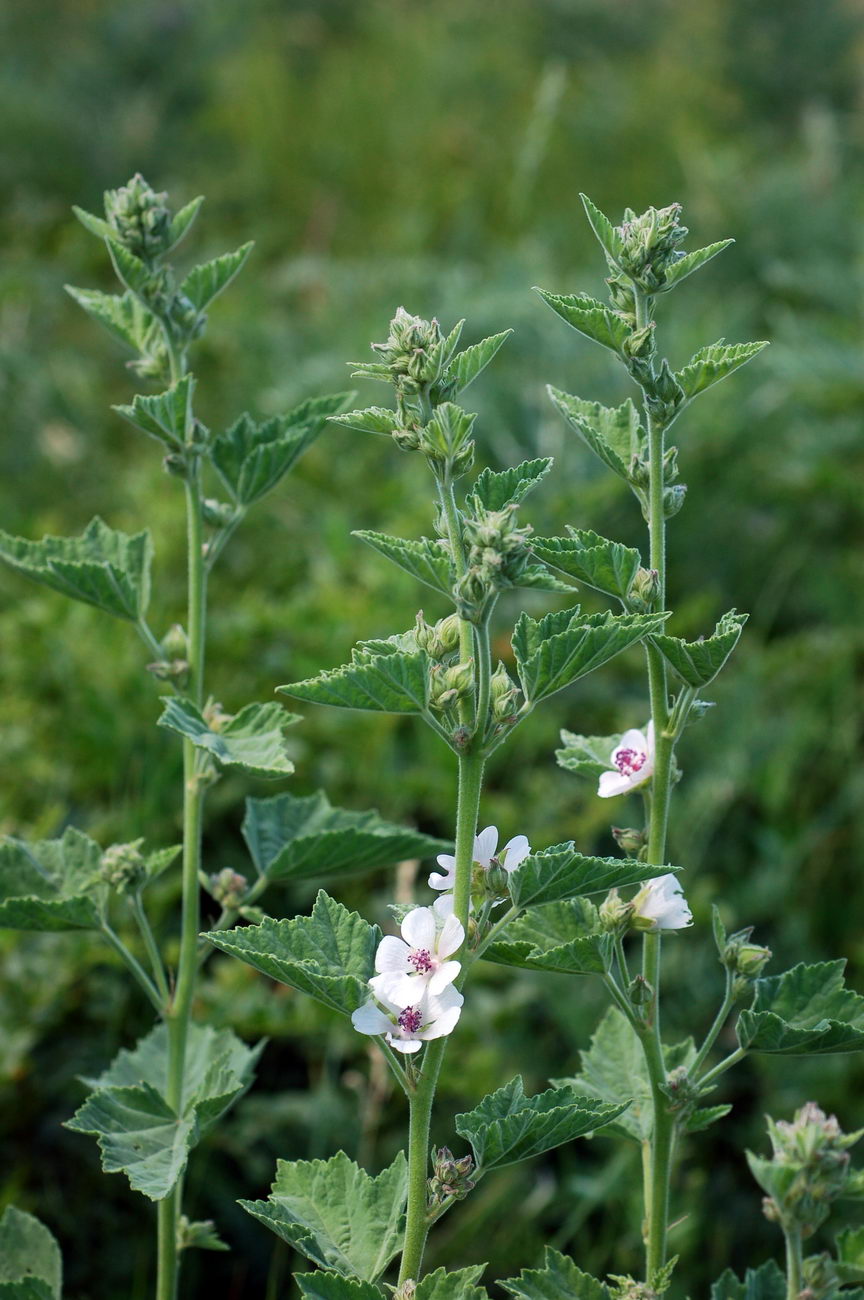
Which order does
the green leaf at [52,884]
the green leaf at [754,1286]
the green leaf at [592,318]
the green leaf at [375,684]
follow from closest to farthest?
1. the green leaf at [375,684]
2. the green leaf at [592,318]
3. the green leaf at [754,1286]
4. the green leaf at [52,884]

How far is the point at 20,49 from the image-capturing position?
6328 mm

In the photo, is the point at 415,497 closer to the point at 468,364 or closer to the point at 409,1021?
the point at 468,364

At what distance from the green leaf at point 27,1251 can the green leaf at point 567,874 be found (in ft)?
2.27

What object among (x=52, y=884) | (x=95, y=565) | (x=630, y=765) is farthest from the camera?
(x=52, y=884)

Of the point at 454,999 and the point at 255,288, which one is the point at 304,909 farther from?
the point at 255,288

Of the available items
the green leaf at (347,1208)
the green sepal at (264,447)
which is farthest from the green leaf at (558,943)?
the green sepal at (264,447)

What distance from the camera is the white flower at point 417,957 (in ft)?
3.48

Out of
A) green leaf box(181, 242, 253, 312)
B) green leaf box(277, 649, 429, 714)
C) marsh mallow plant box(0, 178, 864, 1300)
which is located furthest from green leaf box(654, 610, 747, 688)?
green leaf box(181, 242, 253, 312)

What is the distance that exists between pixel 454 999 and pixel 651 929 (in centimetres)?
22

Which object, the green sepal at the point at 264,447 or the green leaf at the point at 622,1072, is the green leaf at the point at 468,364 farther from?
the green leaf at the point at 622,1072

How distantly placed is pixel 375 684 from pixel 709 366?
41 centimetres

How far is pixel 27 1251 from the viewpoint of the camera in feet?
4.56

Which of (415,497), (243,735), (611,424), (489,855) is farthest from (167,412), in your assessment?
(415,497)

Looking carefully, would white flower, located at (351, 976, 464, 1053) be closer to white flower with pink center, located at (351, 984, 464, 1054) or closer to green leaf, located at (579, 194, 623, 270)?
white flower with pink center, located at (351, 984, 464, 1054)
